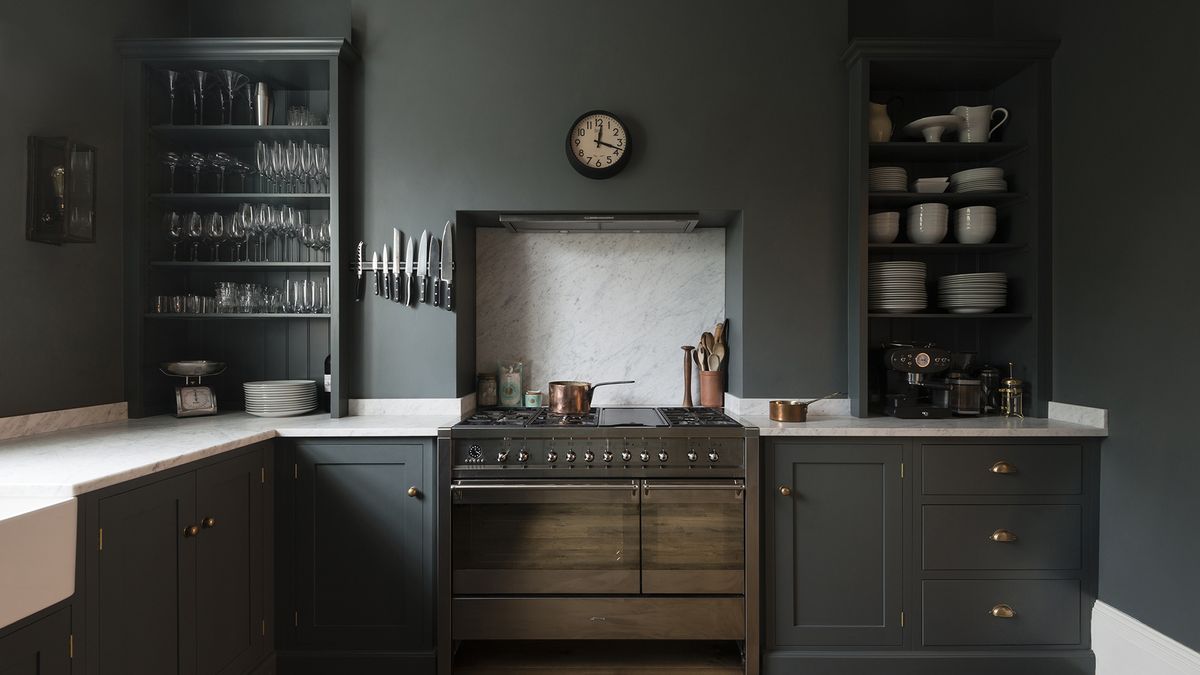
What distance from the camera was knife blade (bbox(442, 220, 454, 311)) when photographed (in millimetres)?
2785

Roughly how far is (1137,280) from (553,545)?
2.46 meters

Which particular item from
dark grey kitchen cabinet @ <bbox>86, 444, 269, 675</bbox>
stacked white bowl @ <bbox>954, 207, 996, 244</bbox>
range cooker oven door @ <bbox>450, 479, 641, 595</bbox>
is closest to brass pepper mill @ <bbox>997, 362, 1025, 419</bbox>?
stacked white bowl @ <bbox>954, 207, 996, 244</bbox>

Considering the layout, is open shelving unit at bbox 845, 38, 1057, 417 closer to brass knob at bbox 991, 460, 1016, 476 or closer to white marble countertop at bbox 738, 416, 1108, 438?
white marble countertop at bbox 738, 416, 1108, 438

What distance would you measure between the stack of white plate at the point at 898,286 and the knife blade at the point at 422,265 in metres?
2.00

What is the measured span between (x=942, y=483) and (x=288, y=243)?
3.11 metres

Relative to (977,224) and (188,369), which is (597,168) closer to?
(977,224)

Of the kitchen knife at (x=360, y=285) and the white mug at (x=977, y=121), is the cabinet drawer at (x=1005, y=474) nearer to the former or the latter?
the white mug at (x=977, y=121)

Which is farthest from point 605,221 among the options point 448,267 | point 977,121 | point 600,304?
point 977,121

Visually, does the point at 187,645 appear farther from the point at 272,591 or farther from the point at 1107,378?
the point at 1107,378

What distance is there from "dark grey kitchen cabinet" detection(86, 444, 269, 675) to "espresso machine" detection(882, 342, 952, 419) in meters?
2.65

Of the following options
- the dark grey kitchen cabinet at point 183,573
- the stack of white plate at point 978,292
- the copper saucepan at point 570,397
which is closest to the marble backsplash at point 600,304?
the copper saucepan at point 570,397

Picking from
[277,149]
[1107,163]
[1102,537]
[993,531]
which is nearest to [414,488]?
[277,149]

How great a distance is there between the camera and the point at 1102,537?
8.09ft

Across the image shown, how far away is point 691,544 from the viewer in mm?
2496
